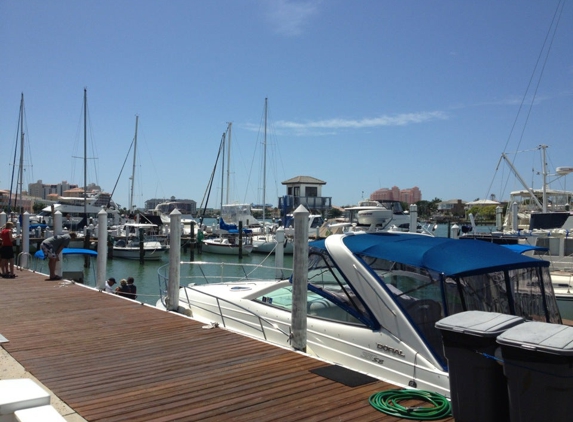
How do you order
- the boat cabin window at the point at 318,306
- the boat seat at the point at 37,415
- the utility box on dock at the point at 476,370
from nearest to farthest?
the boat seat at the point at 37,415 → the utility box on dock at the point at 476,370 → the boat cabin window at the point at 318,306

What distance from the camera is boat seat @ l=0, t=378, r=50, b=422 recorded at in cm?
367

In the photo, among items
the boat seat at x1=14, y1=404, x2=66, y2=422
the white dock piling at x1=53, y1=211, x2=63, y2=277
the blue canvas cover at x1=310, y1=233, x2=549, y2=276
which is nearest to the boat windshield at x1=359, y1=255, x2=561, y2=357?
the blue canvas cover at x1=310, y1=233, x2=549, y2=276

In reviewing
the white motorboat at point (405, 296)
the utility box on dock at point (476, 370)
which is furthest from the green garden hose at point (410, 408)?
the white motorboat at point (405, 296)

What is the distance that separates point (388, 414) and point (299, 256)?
2.63 meters

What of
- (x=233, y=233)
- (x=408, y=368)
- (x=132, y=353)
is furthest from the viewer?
(x=233, y=233)

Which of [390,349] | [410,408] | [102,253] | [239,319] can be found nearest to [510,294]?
[390,349]

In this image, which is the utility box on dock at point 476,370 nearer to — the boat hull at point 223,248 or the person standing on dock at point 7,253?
the person standing on dock at point 7,253

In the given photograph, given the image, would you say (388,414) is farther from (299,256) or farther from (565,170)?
(565,170)

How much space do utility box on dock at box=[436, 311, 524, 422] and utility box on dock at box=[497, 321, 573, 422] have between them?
0.73 feet

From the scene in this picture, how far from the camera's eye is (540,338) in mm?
3543

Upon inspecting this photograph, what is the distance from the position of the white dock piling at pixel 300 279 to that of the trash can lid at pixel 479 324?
2882 millimetres

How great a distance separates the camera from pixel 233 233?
4831cm

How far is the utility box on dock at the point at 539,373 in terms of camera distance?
338cm

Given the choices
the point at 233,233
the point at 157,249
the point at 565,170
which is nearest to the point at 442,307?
the point at 565,170
